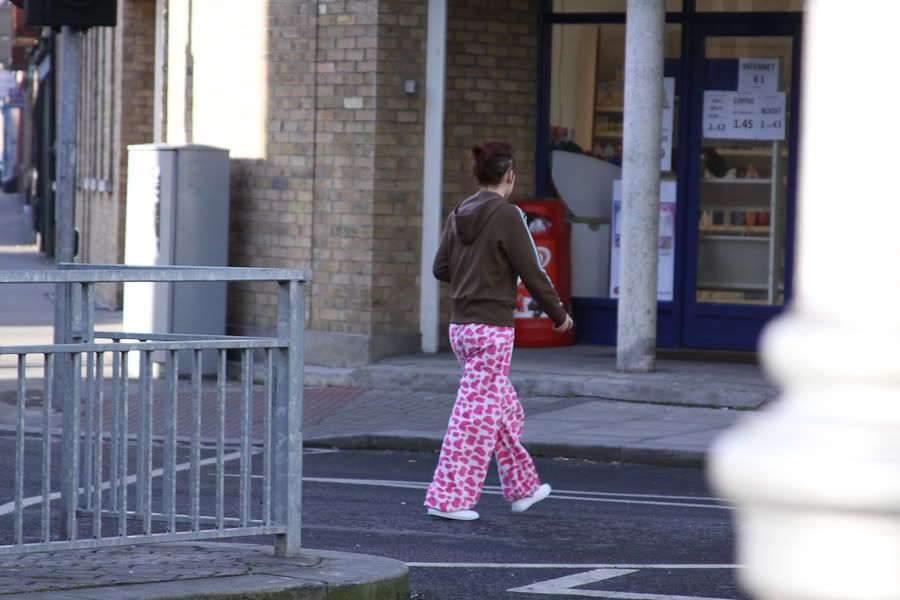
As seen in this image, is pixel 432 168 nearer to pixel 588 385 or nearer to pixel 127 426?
pixel 588 385

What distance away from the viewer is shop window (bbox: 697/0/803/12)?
13555 mm

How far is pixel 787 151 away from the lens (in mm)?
13773

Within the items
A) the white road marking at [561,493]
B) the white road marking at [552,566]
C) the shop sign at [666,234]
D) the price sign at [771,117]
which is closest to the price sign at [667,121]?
the shop sign at [666,234]

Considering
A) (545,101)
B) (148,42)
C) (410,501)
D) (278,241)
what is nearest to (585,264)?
(545,101)

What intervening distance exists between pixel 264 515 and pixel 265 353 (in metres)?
0.54

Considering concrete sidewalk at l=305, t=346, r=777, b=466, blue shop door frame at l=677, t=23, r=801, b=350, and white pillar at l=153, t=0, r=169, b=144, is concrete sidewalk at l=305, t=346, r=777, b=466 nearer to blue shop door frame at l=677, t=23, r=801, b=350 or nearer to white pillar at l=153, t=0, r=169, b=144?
blue shop door frame at l=677, t=23, r=801, b=350

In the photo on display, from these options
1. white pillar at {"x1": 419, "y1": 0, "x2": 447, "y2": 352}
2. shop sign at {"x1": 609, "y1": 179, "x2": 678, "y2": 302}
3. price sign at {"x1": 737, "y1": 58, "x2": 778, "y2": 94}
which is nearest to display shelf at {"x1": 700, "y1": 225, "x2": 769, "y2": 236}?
shop sign at {"x1": 609, "y1": 179, "x2": 678, "y2": 302}

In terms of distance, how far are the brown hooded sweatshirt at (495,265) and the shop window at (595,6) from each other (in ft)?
22.4

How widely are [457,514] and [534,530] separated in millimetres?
359

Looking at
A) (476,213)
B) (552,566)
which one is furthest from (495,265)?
(552,566)

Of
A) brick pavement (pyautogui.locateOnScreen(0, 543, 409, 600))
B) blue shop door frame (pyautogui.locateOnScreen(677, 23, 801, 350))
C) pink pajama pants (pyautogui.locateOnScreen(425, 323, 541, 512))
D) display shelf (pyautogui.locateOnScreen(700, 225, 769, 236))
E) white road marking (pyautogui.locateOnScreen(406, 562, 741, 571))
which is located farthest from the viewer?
display shelf (pyautogui.locateOnScreen(700, 225, 769, 236))

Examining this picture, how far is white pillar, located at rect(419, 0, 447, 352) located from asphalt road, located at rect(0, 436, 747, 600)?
153 inches

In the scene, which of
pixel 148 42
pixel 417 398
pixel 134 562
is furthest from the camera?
pixel 148 42

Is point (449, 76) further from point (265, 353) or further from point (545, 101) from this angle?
point (265, 353)
